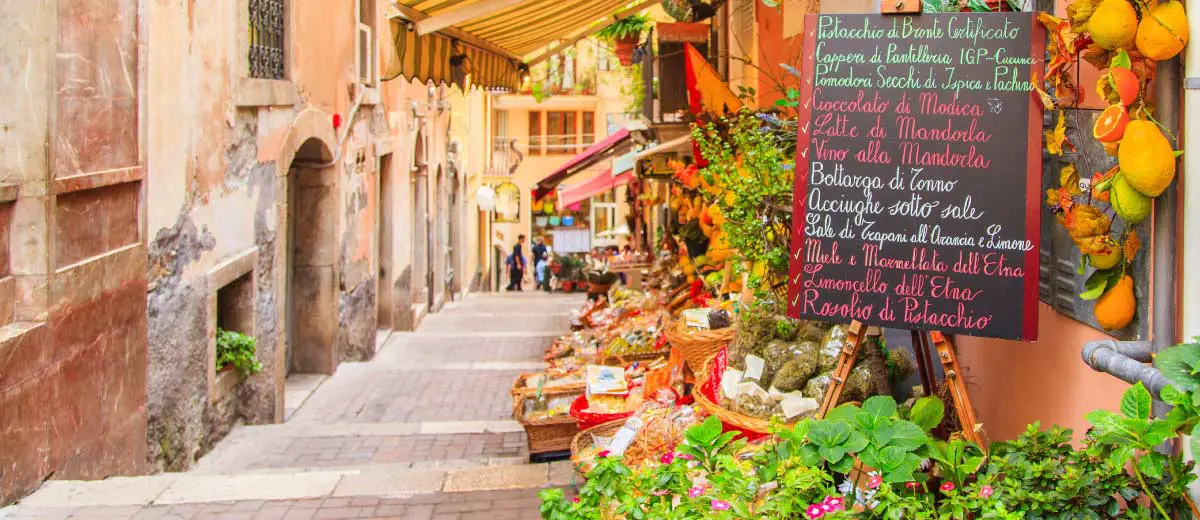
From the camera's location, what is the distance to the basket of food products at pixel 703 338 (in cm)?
666

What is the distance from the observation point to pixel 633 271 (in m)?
17.3

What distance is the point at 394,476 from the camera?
6.61 meters

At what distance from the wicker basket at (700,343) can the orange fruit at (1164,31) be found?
3582 mm

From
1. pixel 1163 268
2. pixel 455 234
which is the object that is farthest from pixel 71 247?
pixel 455 234

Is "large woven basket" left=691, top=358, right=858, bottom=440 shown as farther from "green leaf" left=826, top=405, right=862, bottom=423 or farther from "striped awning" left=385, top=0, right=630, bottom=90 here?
"striped awning" left=385, top=0, right=630, bottom=90

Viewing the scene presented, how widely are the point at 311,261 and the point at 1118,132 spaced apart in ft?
32.6

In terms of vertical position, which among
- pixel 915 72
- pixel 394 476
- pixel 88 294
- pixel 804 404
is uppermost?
pixel 915 72

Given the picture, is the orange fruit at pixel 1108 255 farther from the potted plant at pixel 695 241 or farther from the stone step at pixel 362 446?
the potted plant at pixel 695 241

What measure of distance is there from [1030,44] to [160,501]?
479 cm

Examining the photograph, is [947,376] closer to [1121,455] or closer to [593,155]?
[1121,455]

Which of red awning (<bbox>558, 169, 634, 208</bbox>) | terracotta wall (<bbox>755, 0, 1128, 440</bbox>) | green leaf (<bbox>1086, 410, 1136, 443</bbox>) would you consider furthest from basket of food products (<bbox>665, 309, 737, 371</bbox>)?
red awning (<bbox>558, 169, 634, 208</bbox>)

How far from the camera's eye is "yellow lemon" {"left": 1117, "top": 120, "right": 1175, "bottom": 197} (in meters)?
3.09

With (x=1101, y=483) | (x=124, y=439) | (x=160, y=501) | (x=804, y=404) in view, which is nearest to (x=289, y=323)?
(x=124, y=439)

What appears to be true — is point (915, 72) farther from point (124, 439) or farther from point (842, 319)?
point (124, 439)
